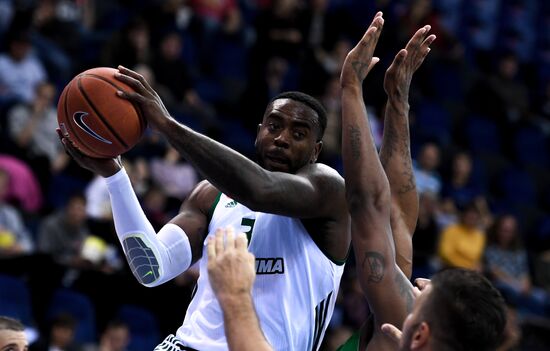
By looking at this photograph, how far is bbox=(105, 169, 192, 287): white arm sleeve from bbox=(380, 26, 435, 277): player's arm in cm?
112

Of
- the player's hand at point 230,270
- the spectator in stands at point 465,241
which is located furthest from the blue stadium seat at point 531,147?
the player's hand at point 230,270

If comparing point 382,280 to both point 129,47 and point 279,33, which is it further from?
point 279,33

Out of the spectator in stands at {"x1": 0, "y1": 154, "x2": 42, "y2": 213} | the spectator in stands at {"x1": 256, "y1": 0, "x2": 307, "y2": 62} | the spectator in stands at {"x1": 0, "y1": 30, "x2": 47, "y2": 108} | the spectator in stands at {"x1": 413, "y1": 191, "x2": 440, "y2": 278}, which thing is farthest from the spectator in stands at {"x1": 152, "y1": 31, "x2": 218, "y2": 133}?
the spectator in stands at {"x1": 413, "y1": 191, "x2": 440, "y2": 278}

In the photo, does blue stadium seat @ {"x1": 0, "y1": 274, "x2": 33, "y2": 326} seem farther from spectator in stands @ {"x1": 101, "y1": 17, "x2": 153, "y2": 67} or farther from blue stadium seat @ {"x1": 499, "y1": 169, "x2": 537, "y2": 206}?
blue stadium seat @ {"x1": 499, "y1": 169, "x2": 537, "y2": 206}

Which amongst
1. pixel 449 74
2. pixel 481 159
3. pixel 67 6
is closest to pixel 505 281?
pixel 481 159

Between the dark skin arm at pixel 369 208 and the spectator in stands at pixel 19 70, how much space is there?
7.11 metres

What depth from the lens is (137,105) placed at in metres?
4.42

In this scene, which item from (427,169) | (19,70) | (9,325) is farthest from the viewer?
(427,169)

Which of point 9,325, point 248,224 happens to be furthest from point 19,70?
point 248,224

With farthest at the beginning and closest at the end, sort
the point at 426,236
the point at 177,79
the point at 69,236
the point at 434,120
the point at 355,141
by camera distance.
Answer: the point at 434,120 → the point at 177,79 → the point at 426,236 → the point at 69,236 → the point at 355,141

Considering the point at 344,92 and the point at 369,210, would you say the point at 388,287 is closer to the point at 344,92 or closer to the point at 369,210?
the point at 369,210

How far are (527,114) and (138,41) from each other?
745cm

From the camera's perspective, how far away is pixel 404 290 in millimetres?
4457

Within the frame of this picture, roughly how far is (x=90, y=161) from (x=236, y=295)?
149cm
